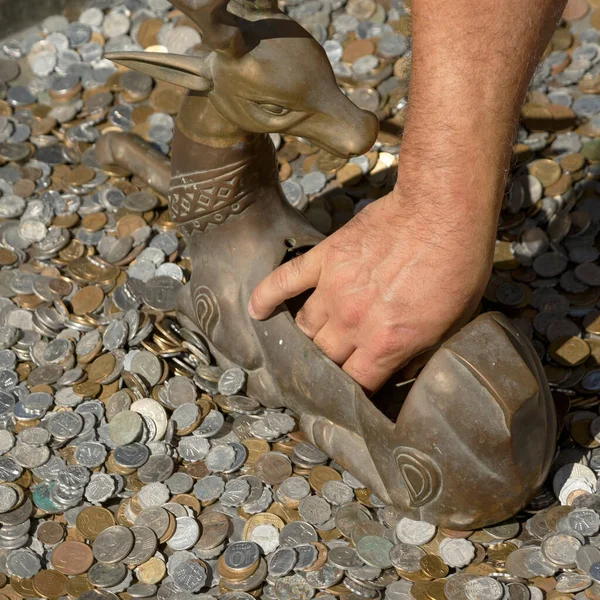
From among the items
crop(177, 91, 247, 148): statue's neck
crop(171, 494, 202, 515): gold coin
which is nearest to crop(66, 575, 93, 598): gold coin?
crop(171, 494, 202, 515): gold coin

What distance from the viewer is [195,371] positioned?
225cm

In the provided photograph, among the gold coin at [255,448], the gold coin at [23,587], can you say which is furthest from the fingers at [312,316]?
the gold coin at [23,587]

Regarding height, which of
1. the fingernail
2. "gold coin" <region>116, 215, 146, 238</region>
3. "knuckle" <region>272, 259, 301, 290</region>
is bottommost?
"gold coin" <region>116, 215, 146, 238</region>

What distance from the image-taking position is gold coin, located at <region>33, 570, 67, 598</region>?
6.25ft

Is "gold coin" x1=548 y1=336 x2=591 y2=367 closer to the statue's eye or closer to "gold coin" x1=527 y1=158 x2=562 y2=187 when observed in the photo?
"gold coin" x1=527 y1=158 x2=562 y2=187

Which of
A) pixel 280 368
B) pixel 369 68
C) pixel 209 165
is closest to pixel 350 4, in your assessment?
pixel 369 68

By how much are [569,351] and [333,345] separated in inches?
22.4

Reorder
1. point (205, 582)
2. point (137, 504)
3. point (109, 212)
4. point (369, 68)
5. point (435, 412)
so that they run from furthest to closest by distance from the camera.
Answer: point (369, 68), point (109, 212), point (137, 504), point (205, 582), point (435, 412)

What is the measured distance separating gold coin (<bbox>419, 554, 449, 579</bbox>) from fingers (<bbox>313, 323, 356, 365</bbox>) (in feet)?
1.35

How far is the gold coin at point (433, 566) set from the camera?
6.10 feet

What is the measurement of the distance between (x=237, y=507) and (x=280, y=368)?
0.95ft

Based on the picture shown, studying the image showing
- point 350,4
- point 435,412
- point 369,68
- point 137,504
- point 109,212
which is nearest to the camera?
point 435,412

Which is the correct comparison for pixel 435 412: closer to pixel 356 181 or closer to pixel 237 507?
pixel 237 507

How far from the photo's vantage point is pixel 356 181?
269 cm
